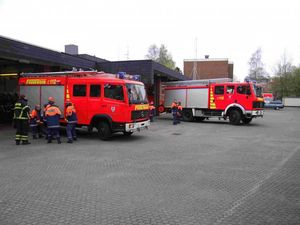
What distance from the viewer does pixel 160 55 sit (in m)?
82.5

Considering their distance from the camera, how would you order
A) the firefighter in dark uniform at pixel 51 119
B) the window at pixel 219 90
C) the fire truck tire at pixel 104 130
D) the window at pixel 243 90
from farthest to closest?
the window at pixel 219 90
the window at pixel 243 90
the fire truck tire at pixel 104 130
the firefighter in dark uniform at pixel 51 119

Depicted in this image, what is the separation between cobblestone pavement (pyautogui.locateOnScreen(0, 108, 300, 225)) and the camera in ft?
15.9

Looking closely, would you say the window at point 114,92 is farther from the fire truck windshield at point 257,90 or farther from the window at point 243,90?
the fire truck windshield at point 257,90

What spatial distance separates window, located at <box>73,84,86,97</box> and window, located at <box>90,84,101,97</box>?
1.45 feet

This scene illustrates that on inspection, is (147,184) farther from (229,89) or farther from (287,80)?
(287,80)

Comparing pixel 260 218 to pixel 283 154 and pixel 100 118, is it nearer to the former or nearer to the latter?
pixel 283 154

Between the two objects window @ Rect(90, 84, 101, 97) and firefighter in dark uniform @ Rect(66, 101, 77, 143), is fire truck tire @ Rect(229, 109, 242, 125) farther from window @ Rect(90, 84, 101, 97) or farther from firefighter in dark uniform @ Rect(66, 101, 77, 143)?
firefighter in dark uniform @ Rect(66, 101, 77, 143)

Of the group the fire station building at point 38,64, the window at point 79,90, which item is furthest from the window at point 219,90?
the window at point 79,90

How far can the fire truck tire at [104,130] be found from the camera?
41.1 ft

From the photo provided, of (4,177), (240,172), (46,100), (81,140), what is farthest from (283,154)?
(46,100)

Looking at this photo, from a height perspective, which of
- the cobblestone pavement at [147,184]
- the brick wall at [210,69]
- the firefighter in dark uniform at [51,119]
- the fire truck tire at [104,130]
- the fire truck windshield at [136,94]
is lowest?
the cobblestone pavement at [147,184]

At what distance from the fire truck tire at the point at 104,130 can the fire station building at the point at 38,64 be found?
5.85m

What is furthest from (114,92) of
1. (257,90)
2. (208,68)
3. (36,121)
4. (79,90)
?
(208,68)

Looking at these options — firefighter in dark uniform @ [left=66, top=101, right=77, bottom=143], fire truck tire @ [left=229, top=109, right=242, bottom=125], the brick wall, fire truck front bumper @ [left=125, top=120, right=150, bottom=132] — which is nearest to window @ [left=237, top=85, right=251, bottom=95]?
fire truck tire @ [left=229, top=109, right=242, bottom=125]
